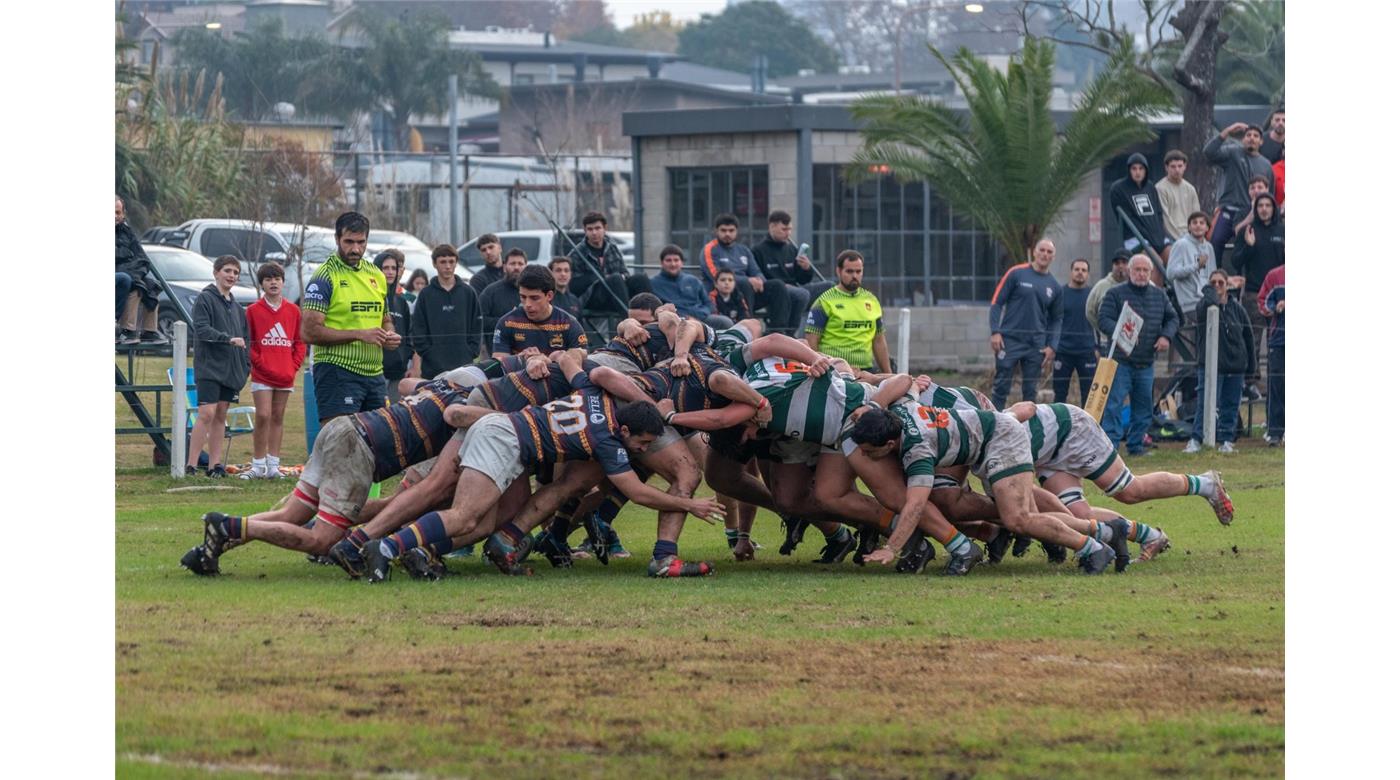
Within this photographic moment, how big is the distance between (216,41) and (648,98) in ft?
52.0

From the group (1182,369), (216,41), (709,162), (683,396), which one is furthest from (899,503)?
(216,41)

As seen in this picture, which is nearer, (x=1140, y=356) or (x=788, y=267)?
(x=1140, y=356)

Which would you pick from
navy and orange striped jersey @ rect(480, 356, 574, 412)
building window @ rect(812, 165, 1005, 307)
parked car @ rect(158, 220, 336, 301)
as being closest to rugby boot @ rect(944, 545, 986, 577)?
navy and orange striped jersey @ rect(480, 356, 574, 412)

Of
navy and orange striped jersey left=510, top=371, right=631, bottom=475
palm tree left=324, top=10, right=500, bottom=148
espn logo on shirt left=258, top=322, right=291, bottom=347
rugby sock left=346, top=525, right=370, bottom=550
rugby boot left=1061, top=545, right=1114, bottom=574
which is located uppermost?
palm tree left=324, top=10, right=500, bottom=148

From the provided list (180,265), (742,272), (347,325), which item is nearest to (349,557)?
(347,325)

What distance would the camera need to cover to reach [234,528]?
10500 mm

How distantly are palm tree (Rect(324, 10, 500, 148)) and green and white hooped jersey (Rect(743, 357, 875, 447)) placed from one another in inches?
1964

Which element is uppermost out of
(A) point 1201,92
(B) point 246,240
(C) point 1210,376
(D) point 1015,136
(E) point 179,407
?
(A) point 1201,92

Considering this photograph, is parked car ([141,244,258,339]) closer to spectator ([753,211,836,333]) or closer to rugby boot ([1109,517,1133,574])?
spectator ([753,211,836,333])

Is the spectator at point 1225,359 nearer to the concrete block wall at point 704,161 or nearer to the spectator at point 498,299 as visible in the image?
the spectator at point 498,299

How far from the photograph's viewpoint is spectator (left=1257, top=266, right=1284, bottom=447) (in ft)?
62.7

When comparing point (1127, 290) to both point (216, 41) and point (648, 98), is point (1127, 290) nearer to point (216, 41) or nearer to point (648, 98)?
point (216, 41)

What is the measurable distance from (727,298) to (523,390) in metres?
6.23

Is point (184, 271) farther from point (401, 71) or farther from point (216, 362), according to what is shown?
point (401, 71)
